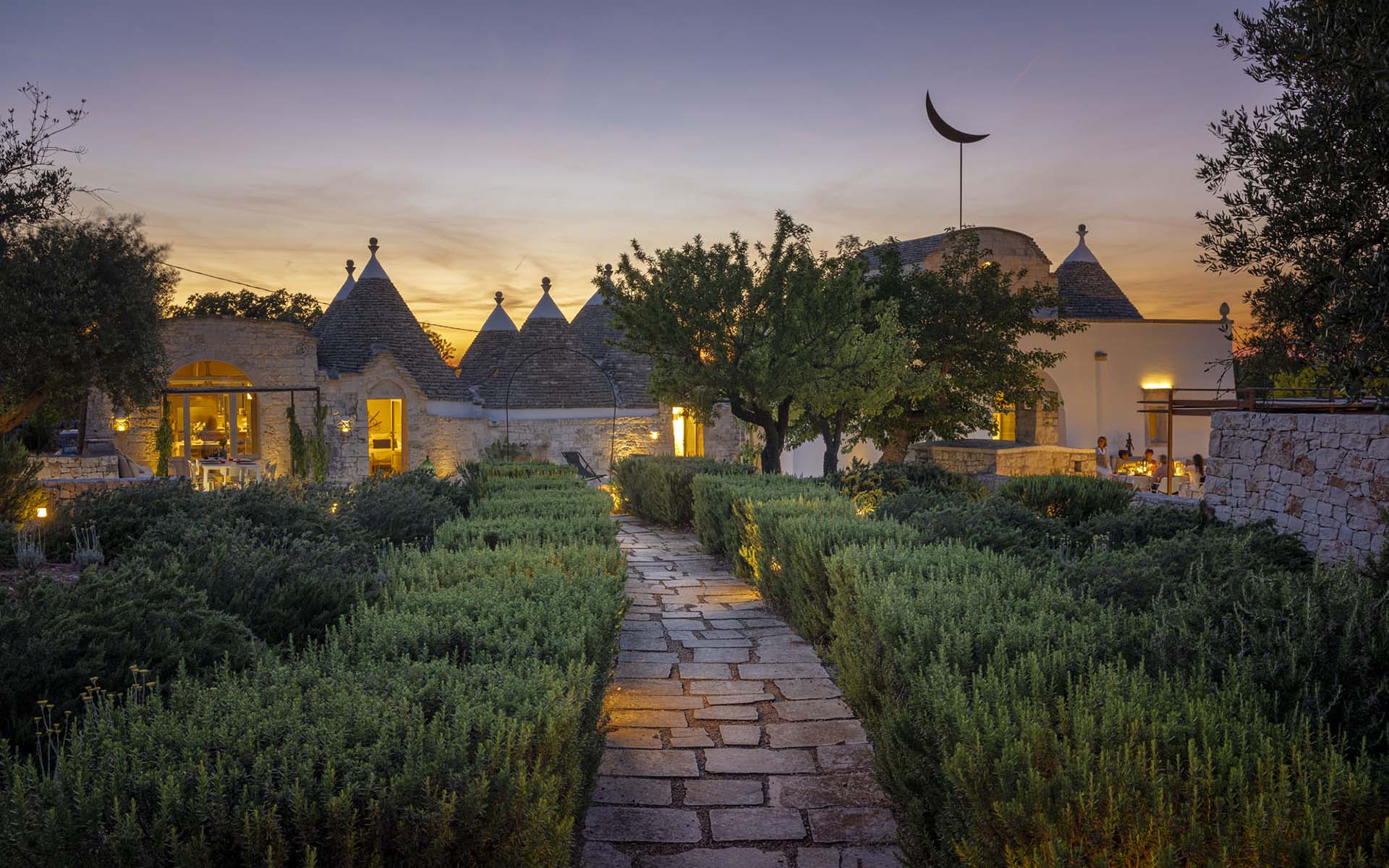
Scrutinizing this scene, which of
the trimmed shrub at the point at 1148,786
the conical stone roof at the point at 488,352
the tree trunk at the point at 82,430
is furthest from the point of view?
the conical stone roof at the point at 488,352

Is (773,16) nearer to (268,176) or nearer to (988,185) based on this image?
(988,185)

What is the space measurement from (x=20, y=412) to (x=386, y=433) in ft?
40.5

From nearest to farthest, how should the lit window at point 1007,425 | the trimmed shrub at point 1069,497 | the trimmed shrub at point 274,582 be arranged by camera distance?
the trimmed shrub at point 274,582
the trimmed shrub at point 1069,497
the lit window at point 1007,425

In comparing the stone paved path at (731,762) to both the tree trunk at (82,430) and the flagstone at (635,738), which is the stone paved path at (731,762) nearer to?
the flagstone at (635,738)

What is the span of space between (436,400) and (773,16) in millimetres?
16300

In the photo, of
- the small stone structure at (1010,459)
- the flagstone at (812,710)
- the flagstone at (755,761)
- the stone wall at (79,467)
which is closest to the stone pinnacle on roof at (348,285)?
the stone wall at (79,467)

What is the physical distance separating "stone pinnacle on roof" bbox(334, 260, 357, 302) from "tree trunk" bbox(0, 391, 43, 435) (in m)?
13.0

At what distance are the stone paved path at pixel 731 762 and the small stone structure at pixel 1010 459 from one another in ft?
34.7

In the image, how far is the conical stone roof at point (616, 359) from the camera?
83.9 feet

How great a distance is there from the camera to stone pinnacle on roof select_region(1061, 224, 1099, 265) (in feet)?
84.0

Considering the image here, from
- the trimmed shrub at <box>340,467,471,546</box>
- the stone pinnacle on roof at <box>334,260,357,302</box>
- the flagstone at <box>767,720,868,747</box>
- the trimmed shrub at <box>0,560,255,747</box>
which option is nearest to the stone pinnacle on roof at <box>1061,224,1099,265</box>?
the stone pinnacle on roof at <box>334,260,357,302</box>

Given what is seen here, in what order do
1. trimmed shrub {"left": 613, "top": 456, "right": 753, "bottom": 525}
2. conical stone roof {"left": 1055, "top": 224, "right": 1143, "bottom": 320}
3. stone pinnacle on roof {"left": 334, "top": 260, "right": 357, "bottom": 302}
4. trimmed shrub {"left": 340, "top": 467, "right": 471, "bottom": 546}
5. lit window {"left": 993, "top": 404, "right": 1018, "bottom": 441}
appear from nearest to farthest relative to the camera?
trimmed shrub {"left": 340, "top": 467, "right": 471, "bottom": 546} < trimmed shrub {"left": 613, "top": 456, "right": 753, "bottom": 525} < lit window {"left": 993, "top": 404, "right": 1018, "bottom": 441} < conical stone roof {"left": 1055, "top": 224, "right": 1143, "bottom": 320} < stone pinnacle on roof {"left": 334, "top": 260, "right": 357, "bottom": 302}

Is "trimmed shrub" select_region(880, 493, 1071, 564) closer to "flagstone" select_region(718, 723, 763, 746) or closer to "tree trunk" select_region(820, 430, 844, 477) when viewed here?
"flagstone" select_region(718, 723, 763, 746)

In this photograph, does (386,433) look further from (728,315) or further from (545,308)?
(728,315)
